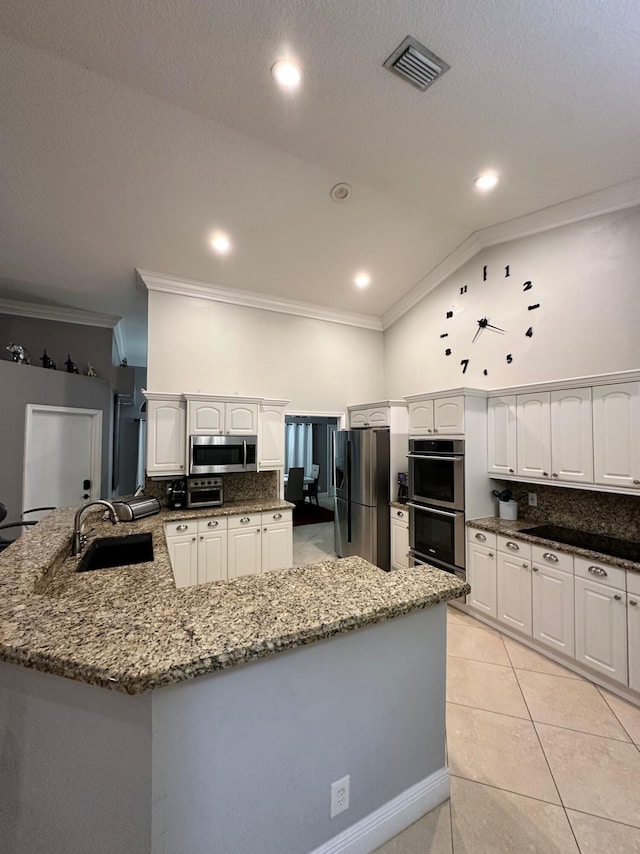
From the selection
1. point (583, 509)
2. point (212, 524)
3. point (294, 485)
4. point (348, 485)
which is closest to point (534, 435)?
point (583, 509)

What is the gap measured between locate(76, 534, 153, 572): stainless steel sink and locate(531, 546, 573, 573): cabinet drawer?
2.80 m

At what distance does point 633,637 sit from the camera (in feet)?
6.61

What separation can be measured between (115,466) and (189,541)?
3.25 metres

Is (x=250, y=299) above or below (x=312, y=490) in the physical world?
above

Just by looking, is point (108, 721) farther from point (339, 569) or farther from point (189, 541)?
point (189, 541)

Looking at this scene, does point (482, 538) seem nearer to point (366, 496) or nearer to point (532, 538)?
point (532, 538)

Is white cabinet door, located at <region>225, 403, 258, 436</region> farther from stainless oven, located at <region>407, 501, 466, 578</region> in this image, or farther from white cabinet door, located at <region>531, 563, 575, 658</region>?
white cabinet door, located at <region>531, 563, 575, 658</region>

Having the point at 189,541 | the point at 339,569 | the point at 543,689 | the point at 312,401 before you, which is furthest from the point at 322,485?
the point at 339,569

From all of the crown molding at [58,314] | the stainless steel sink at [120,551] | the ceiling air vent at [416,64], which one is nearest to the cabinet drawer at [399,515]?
the stainless steel sink at [120,551]

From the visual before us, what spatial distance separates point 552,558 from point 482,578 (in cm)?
68

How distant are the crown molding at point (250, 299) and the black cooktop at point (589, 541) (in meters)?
3.44

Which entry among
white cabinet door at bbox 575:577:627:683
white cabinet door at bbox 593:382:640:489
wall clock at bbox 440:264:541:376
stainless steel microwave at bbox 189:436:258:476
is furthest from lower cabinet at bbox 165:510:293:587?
white cabinet door at bbox 593:382:640:489

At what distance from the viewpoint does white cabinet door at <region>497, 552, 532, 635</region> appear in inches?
101

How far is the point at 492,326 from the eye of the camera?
3.47 meters
